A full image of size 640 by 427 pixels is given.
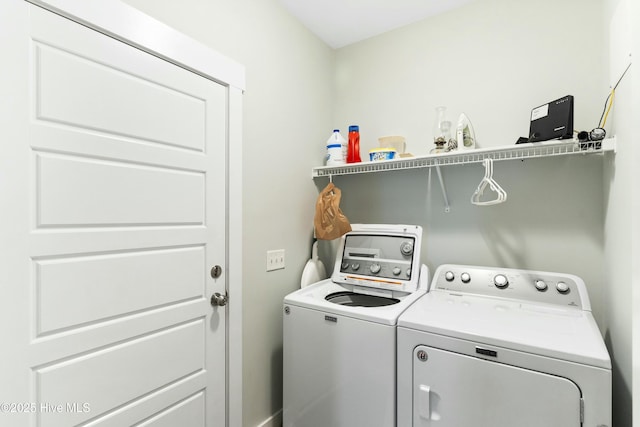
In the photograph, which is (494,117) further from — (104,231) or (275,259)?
(104,231)

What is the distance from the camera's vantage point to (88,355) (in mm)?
1063

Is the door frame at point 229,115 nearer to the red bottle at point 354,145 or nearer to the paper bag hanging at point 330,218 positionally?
the paper bag hanging at point 330,218

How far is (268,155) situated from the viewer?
184cm

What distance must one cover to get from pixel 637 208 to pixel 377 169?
134 cm

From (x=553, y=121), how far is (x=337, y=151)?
1.22m

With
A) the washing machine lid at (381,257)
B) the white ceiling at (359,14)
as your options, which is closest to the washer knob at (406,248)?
the washing machine lid at (381,257)

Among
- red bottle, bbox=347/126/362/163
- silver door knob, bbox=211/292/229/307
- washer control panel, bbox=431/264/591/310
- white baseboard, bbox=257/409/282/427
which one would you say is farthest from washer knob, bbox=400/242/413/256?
white baseboard, bbox=257/409/282/427

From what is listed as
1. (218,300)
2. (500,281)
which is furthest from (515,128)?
(218,300)

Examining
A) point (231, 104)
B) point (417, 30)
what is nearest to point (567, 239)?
point (417, 30)

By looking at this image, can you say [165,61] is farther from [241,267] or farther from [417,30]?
[417,30]

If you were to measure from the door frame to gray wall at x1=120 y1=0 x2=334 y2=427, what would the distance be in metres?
0.09

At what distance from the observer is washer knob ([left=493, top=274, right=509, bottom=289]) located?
162 centimetres

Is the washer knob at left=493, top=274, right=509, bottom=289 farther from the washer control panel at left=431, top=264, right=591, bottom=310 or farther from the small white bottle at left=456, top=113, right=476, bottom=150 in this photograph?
the small white bottle at left=456, top=113, right=476, bottom=150

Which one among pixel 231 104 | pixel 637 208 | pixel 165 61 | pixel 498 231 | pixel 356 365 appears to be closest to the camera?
pixel 637 208
